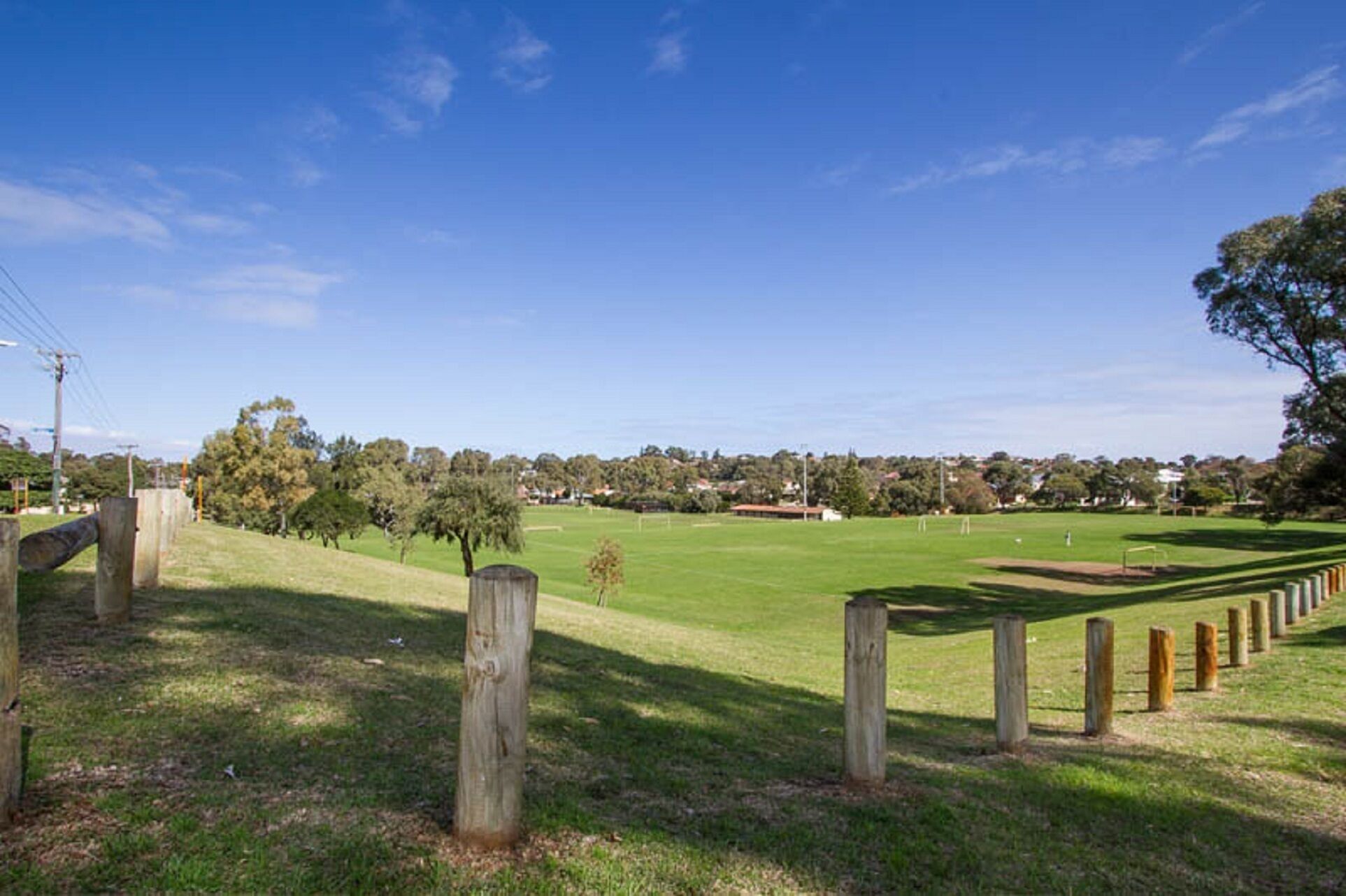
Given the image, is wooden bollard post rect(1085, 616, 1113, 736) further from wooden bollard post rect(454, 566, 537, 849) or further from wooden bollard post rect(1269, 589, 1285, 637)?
wooden bollard post rect(1269, 589, 1285, 637)

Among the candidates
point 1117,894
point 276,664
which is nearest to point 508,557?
point 276,664

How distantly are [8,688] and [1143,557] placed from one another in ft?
239

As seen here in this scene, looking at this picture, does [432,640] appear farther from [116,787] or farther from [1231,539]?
[1231,539]

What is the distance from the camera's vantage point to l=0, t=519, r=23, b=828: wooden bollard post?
11.6ft

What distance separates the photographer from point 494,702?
3664mm

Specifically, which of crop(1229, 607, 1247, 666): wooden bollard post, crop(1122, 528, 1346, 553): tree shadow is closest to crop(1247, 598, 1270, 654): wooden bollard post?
crop(1229, 607, 1247, 666): wooden bollard post

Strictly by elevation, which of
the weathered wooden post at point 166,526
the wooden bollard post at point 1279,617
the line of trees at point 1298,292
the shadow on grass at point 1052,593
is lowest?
the shadow on grass at point 1052,593

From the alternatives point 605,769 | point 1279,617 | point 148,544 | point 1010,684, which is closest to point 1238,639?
point 1279,617

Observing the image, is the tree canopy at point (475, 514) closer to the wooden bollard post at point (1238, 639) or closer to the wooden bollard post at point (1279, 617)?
the wooden bollard post at point (1279, 617)

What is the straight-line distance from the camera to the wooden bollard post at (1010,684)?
6.31 metres

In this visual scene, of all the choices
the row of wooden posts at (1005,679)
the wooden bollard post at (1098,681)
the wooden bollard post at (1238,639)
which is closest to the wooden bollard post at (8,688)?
the row of wooden posts at (1005,679)

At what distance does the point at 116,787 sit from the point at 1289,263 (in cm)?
3676

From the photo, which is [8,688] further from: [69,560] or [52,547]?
[69,560]

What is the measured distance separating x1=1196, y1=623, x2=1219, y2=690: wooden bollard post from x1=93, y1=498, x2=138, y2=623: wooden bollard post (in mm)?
12262
